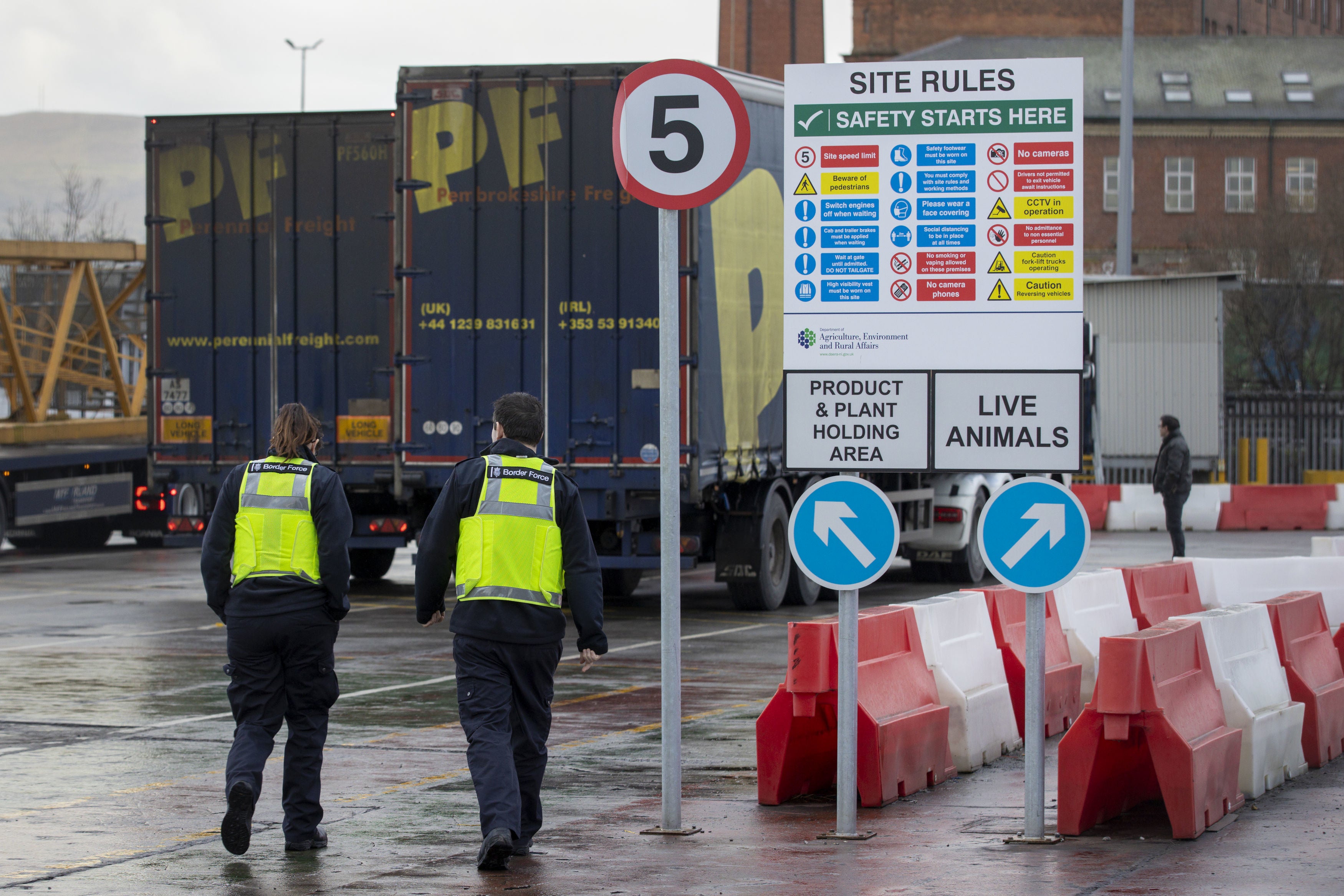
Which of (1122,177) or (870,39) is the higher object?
(870,39)

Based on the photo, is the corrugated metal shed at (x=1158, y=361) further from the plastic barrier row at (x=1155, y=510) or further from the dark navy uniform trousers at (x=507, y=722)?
the dark navy uniform trousers at (x=507, y=722)

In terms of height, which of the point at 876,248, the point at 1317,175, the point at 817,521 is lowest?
the point at 817,521

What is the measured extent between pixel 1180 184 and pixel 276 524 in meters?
68.0

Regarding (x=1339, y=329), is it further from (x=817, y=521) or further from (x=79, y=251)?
(x=817, y=521)

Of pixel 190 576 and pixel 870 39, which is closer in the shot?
pixel 190 576

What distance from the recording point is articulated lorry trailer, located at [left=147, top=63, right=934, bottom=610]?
629 inches

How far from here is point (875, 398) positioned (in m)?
7.57

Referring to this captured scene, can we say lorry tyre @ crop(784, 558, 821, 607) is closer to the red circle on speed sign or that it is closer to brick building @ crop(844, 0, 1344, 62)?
the red circle on speed sign

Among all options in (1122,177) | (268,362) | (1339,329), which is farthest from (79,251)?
(1339,329)

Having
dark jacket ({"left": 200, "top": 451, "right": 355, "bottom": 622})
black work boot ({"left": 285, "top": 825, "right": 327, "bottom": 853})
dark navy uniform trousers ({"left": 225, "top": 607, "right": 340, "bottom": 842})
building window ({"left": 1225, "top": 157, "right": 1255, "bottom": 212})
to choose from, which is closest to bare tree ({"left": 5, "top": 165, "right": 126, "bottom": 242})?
building window ({"left": 1225, "top": 157, "right": 1255, "bottom": 212})

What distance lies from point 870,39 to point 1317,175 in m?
19.0

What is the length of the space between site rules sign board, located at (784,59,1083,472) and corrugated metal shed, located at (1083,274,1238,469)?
87.3ft

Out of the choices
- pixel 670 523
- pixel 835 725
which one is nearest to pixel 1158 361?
pixel 835 725

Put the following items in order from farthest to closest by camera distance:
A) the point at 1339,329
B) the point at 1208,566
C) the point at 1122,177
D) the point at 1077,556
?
the point at 1339,329
the point at 1122,177
the point at 1208,566
the point at 1077,556
